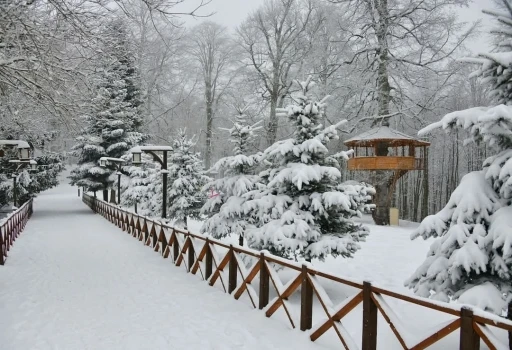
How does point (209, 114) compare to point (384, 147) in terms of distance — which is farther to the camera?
point (209, 114)

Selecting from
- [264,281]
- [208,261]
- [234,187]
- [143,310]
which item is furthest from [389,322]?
[234,187]

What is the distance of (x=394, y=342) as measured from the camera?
4.58 metres

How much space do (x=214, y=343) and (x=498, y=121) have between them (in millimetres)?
4380

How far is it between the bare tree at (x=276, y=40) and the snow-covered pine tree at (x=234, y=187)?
44.3ft

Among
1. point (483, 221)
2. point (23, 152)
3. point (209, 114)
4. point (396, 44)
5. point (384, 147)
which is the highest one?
point (396, 44)

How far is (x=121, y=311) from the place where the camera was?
22.1ft

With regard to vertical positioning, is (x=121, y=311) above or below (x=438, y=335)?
below

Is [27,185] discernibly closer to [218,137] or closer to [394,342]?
[218,137]

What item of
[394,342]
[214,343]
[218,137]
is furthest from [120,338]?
[218,137]

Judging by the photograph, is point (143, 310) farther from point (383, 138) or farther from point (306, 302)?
point (383, 138)

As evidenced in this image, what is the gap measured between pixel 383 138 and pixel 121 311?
1596 cm

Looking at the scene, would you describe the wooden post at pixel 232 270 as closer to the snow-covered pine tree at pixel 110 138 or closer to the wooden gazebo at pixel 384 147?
the wooden gazebo at pixel 384 147

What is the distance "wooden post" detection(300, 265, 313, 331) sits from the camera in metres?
5.47

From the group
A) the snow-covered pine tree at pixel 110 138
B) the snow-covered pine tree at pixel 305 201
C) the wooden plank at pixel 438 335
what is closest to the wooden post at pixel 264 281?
the snow-covered pine tree at pixel 305 201
